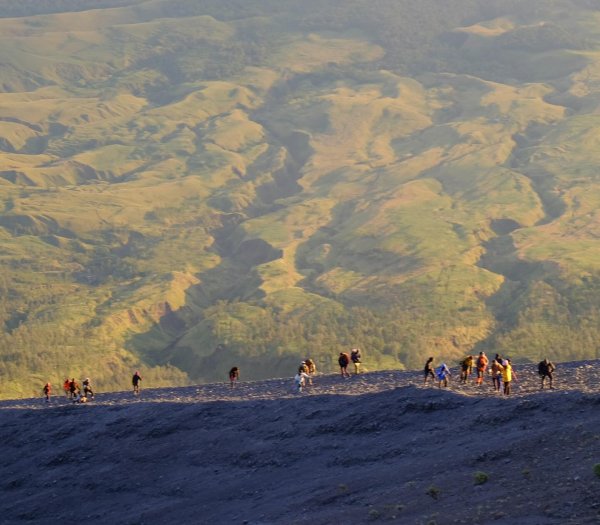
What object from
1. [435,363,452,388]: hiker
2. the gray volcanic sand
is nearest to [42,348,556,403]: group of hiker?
[435,363,452,388]: hiker

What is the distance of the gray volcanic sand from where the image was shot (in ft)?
134

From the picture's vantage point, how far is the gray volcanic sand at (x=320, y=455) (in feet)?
134

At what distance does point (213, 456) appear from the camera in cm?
5600

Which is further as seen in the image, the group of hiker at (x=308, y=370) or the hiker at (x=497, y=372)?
the group of hiker at (x=308, y=370)

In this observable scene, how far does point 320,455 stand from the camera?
5275 centimetres

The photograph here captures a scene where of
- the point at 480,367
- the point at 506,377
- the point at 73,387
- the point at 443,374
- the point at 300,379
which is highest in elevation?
the point at 73,387

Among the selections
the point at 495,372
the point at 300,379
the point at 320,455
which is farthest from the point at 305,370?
the point at 495,372

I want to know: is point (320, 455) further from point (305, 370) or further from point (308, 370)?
point (308, 370)

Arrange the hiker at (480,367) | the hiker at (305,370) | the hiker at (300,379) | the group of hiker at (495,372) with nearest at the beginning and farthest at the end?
the group of hiker at (495,372)
the hiker at (480,367)
the hiker at (300,379)
the hiker at (305,370)

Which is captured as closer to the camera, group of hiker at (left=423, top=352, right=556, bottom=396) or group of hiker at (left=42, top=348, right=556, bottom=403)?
group of hiker at (left=423, top=352, right=556, bottom=396)

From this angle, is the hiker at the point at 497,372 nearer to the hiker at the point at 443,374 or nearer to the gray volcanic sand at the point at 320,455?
the gray volcanic sand at the point at 320,455

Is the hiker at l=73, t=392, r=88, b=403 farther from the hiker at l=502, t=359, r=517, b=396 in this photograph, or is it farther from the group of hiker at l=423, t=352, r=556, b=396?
the hiker at l=502, t=359, r=517, b=396

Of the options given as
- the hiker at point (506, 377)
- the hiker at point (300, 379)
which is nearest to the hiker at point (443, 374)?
the hiker at point (506, 377)

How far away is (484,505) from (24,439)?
36.1 meters
